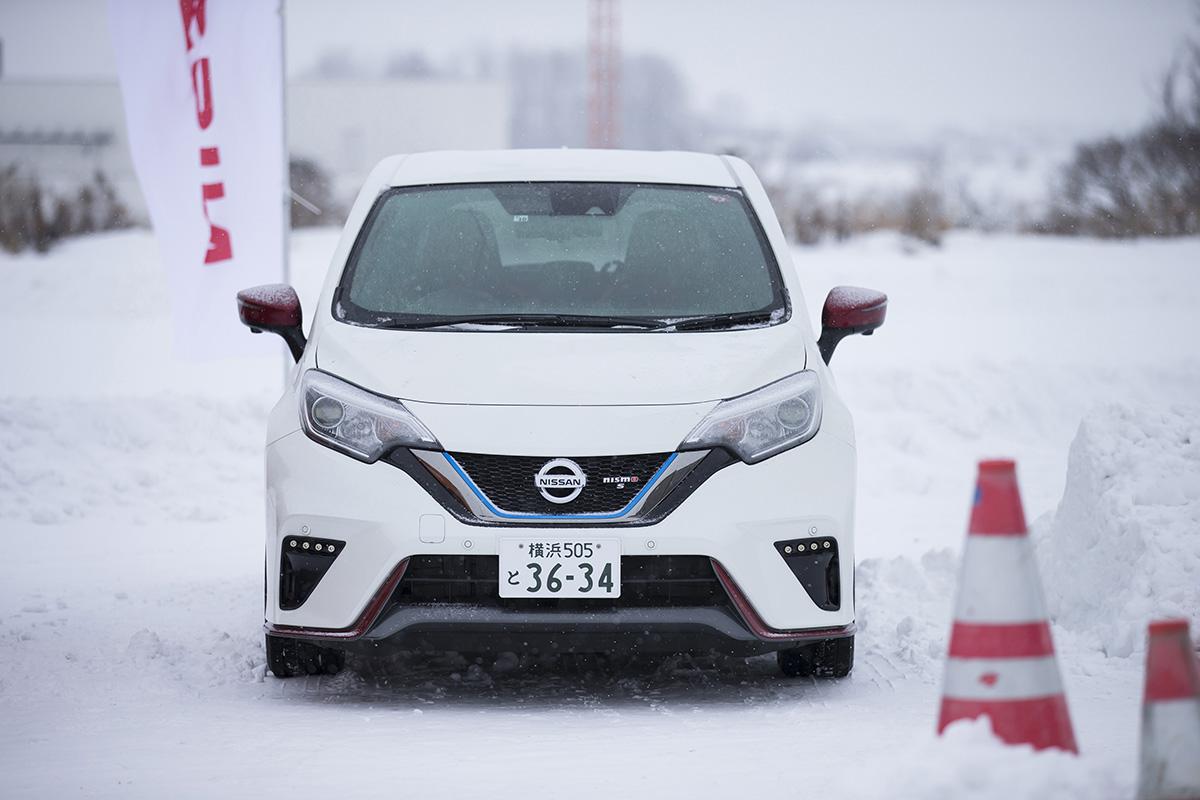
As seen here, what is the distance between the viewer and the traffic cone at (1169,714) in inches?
122

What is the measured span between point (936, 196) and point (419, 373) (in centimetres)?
2351

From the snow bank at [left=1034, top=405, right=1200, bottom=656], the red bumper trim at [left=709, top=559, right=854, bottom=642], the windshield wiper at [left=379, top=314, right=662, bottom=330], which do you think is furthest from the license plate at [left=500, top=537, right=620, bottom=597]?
the snow bank at [left=1034, top=405, right=1200, bottom=656]

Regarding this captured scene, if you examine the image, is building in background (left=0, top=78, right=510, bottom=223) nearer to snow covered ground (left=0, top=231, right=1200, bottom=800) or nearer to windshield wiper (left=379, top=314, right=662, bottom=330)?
snow covered ground (left=0, top=231, right=1200, bottom=800)

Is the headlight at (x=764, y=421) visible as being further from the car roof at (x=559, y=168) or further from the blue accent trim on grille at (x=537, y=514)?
the car roof at (x=559, y=168)

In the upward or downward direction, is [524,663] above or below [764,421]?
below

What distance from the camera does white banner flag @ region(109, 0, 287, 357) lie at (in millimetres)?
9211

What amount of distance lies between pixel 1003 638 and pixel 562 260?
2716 mm

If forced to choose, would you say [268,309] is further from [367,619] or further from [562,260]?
[367,619]

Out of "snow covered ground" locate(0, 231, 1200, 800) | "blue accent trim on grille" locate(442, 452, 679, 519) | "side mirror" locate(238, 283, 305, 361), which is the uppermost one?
"side mirror" locate(238, 283, 305, 361)

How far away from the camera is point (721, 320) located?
213 inches

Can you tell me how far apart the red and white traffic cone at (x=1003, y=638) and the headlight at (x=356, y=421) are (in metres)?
1.76

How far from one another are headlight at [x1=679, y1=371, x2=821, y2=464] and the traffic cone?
1785 mm

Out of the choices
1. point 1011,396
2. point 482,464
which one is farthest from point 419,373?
point 1011,396

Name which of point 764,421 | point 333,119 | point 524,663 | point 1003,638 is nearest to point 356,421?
point 764,421
